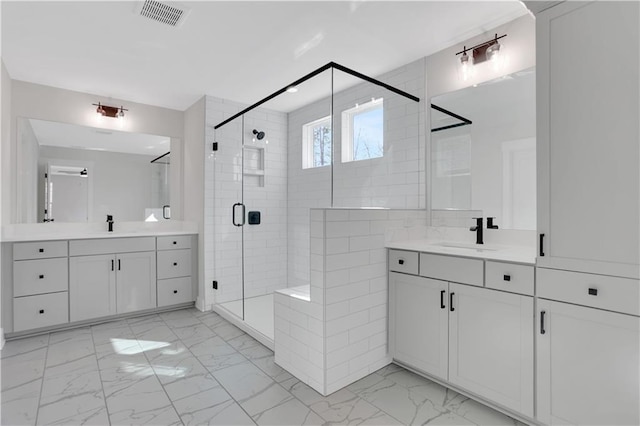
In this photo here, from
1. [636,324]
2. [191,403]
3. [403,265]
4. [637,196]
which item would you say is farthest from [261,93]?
[636,324]

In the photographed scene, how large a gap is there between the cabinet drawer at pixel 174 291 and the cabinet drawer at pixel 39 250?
38.8 inches

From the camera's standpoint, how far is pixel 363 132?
316 cm

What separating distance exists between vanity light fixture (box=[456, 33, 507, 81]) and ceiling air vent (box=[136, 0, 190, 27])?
2106mm

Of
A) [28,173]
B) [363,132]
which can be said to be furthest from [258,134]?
[28,173]

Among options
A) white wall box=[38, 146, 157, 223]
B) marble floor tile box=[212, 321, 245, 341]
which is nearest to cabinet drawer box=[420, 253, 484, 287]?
marble floor tile box=[212, 321, 245, 341]

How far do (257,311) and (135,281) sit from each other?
1.37 meters

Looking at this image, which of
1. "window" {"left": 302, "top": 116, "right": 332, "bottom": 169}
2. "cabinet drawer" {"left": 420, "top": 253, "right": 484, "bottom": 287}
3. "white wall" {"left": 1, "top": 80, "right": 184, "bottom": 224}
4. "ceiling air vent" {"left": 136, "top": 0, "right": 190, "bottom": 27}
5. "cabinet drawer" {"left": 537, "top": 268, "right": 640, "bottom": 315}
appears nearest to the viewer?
"cabinet drawer" {"left": 537, "top": 268, "right": 640, "bottom": 315}

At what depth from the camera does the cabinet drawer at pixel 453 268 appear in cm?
193

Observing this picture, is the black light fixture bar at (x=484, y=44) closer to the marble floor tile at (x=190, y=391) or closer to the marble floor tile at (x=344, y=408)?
the marble floor tile at (x=190, y=391)

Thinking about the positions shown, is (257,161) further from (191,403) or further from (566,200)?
(566,200)

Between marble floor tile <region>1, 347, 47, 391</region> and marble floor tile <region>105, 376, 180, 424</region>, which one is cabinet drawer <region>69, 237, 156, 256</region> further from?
marble floor tile <region>105, 376, 180, 424</region>

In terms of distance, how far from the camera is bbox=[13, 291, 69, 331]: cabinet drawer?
2945 mm

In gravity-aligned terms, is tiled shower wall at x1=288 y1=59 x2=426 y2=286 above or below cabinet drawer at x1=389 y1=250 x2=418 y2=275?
above

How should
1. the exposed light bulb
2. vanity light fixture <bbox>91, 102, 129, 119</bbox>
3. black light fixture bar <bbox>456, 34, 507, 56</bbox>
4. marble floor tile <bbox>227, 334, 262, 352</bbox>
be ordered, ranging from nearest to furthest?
black light fixture bar <bbox>456, 34, 507, 56</bbox> → the exposed light bulb → marble floor tile <bbox>227, 334, 262, 352</bbox> → vanity light fixture <bbox>91, 102, 129, 119</bbox>
